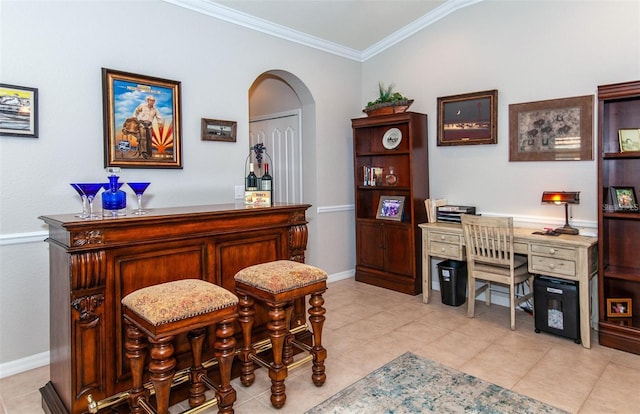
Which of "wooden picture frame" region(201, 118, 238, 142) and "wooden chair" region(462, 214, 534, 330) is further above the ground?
"wooden picture frame" region(201, 118, 238, 142)

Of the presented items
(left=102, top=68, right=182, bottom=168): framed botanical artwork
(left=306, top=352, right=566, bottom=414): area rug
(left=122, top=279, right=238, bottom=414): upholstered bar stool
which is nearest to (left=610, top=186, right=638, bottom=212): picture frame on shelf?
(left=306, top=352, right=566, bottom=414): area rug

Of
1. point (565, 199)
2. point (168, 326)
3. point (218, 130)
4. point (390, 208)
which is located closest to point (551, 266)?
point (565, 199)

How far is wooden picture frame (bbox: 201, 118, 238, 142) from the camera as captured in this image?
3.63m

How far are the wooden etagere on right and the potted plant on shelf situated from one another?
1.86m

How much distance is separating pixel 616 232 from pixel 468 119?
5.68 ft

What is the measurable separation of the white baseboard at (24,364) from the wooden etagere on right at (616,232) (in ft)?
13.9

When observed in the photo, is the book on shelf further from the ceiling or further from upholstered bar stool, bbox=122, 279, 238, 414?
upholstered bar stool, bbox=122, 279, 238, 414

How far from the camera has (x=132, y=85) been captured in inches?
125

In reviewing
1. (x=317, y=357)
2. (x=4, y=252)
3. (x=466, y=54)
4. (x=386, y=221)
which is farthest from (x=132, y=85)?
(x=466, y=54)

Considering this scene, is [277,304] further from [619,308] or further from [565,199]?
[619,308]

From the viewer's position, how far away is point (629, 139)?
3.08 m

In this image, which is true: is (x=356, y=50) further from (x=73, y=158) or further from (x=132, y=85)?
(x=73, y=158)

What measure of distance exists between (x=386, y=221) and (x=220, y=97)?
230cm

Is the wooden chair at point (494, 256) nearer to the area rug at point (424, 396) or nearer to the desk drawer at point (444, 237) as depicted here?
the desk drawer at point (444, 237)
